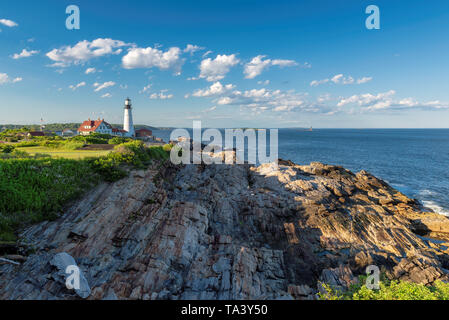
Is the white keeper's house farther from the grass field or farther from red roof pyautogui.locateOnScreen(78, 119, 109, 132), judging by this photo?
the grass field

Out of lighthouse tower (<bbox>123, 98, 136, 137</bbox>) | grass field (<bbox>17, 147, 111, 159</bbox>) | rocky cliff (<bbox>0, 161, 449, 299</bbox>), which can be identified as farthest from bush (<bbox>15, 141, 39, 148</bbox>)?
lighthouse tower (<bbox>123, 98, 136, 137</bbox>)

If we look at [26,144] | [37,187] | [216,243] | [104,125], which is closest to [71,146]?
[26,144]

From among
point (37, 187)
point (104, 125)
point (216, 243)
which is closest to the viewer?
point (37, 187)

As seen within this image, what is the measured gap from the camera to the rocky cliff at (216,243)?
32.2 ft

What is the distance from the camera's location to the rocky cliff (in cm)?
981

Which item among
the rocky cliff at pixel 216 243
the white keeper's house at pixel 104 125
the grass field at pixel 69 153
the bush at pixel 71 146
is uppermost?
the white keeper's house at pixel 104 125

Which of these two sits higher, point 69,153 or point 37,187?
point 69,153

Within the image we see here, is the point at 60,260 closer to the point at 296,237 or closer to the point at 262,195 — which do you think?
the point at 296,237

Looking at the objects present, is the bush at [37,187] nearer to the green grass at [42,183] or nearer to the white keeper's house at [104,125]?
the green grass at [42,183]

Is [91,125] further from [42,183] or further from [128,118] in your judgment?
[42,183]

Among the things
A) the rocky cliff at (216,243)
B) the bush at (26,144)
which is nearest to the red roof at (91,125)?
the bush at (26,144)

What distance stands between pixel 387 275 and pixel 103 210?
1912 centimetres

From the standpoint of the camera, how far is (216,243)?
14922 millimetres

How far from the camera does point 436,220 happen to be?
22.3m
